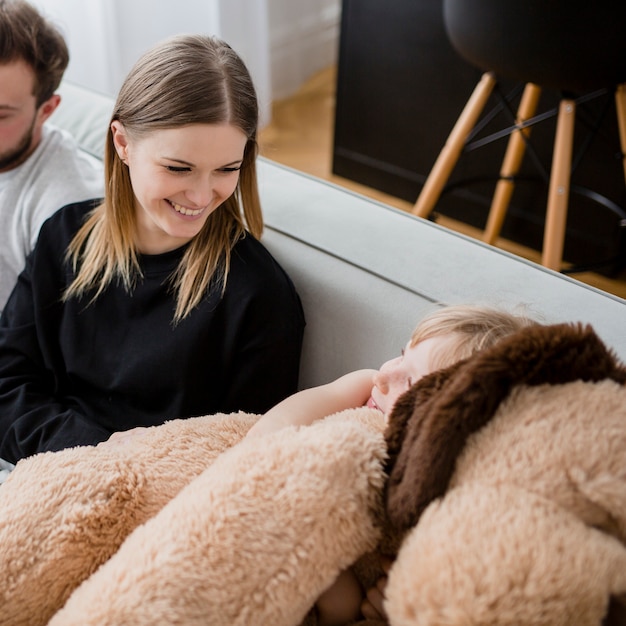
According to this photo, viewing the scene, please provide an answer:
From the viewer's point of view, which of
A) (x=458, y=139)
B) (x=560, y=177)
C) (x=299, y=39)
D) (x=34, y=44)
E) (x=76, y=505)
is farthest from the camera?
(x=299, y=39)

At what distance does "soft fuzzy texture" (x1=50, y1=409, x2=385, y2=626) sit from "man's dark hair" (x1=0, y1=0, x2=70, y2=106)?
2.87 feet

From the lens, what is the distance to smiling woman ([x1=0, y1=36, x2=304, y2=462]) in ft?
3.23

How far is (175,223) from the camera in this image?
104 centimetres

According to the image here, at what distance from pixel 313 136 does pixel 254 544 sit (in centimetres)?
266

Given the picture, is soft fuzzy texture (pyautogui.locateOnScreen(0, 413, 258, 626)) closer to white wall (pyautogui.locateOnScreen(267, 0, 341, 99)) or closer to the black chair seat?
the black chair seat

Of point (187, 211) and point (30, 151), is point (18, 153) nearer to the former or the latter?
point (30, 151)

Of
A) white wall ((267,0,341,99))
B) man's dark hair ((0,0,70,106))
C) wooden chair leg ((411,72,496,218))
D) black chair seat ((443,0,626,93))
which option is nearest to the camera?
man's dark hair ((0,0,70,106))

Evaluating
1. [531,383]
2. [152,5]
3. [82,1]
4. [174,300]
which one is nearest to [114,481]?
[174,300]

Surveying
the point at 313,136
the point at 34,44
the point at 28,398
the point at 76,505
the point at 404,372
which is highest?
the point at 34,44

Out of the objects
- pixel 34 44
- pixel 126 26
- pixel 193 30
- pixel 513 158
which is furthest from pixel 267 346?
pixel 193 30

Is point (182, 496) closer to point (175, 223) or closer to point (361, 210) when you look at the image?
point (175, 223)

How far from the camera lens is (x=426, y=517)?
63cm

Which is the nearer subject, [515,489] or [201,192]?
[515,489]

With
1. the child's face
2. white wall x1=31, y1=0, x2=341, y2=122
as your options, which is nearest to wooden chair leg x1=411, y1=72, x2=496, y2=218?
white wall x1=31, y1=0, x2=341, y2=122
